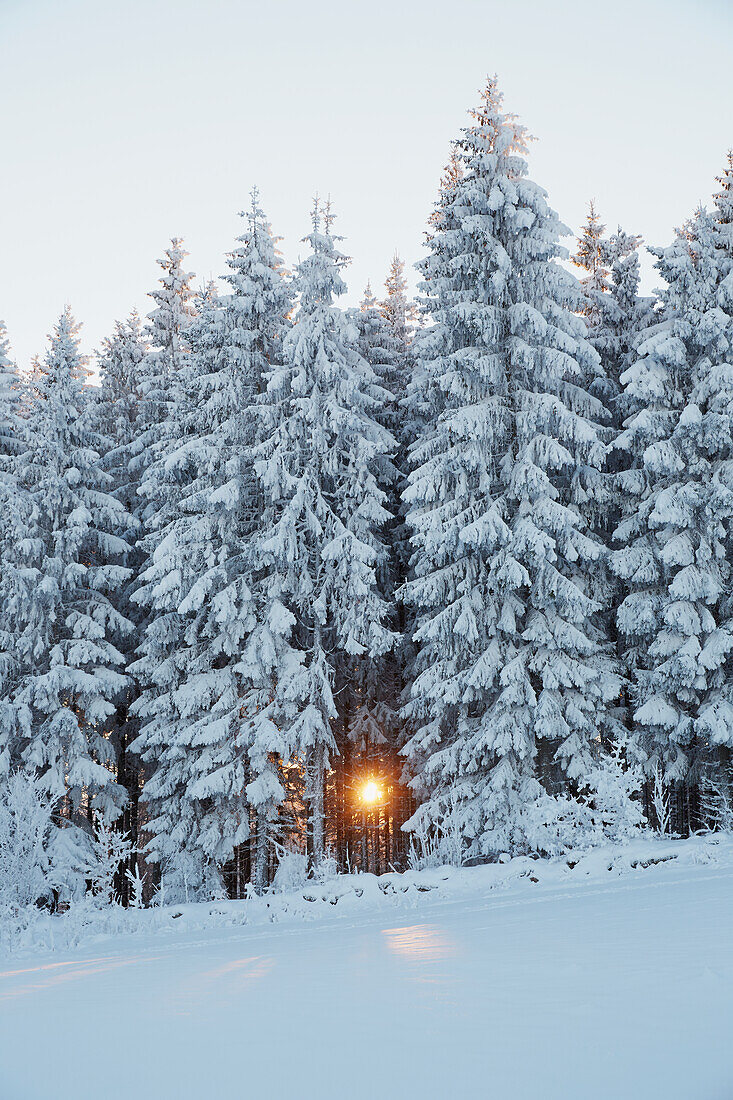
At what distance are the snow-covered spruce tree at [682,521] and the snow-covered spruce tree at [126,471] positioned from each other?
1168 cm

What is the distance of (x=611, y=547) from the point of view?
1927 centimetres

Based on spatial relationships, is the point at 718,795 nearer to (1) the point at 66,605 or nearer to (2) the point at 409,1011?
(2) the point at 409,1011

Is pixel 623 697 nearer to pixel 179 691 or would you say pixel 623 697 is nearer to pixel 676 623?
pixel 676 623

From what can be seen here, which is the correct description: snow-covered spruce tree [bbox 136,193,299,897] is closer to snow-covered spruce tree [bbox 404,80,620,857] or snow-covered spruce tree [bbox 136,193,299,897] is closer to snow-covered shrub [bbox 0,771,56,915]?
snow-covered spruce tree [bbox 404,80,620,857]

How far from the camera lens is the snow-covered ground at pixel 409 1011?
11.0 ft

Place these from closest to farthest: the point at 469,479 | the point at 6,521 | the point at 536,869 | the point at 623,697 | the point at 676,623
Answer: the point at 536,869 < the point at 676,623 < the point at 469,479 < the point at 623,697 < the point at 6,521

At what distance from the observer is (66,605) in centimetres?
2097

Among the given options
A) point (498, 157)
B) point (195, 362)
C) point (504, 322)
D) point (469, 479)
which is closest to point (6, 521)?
point (195, 362)

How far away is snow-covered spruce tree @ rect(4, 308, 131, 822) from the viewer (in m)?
19.4

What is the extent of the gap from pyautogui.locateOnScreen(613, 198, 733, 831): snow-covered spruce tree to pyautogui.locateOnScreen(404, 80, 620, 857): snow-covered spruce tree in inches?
37.5

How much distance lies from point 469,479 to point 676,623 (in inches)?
193

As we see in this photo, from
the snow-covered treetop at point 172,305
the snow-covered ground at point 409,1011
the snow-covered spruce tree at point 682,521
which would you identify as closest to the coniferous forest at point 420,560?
the snow-covered spruce tree at point 682,521

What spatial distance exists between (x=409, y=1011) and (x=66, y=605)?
18.5m

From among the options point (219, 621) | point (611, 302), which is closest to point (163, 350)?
point (219, 621)
